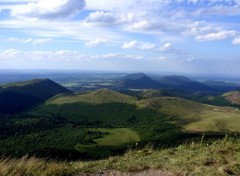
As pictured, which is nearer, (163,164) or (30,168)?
(30,168)

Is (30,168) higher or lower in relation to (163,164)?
higher

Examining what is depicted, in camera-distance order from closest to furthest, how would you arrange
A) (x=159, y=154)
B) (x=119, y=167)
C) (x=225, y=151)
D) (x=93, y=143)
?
(x=119, y=167) < (x=225, y=151) < (x=159, y=154) < (x=93, y=143)

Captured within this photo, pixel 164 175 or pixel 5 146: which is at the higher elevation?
pixel 164 175

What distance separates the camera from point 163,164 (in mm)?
13508

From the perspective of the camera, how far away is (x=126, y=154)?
16625 millimetres

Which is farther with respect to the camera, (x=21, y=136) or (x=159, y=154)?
(x=21, y=136)

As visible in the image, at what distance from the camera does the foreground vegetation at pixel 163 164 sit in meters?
12.1

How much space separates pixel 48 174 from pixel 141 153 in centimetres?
564

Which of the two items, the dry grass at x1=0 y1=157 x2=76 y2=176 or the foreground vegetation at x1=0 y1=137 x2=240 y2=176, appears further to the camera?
the foreground vegetation at x1=0 y1=137 x2=240 y2=176

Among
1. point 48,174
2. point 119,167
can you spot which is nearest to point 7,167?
point 48,174

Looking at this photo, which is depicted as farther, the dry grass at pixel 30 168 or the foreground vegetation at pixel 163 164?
the foreground vegetation at pixel 163 164

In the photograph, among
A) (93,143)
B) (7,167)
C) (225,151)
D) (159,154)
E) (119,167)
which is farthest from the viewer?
(93,143)

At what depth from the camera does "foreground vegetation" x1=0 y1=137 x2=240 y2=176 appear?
12102 millimetres

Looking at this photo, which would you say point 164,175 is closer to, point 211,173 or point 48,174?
point 211,173
